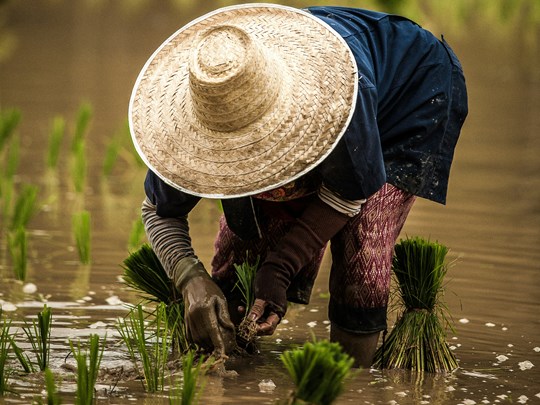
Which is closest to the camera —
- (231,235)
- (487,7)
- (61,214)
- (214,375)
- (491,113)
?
Result: (214,375)

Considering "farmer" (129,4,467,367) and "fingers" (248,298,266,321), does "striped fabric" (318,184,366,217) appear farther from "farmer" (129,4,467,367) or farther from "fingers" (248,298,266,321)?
"fingers" (248,298,266,321)

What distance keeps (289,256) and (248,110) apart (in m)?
0.48

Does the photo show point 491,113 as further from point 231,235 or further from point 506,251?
point 231,235

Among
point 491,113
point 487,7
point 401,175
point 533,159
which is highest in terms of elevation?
point 487,7

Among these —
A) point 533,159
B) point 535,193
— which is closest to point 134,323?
point 535,193

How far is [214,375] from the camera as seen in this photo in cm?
350

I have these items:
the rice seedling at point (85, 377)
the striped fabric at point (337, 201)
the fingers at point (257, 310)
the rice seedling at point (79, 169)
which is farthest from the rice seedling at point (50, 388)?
the rice seedling at point (79, 169)

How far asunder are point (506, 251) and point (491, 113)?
4.33 metres

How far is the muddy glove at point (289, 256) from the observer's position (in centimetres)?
323

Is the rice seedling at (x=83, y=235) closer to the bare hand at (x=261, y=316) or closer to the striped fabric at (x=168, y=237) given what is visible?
the striped fabric at (x=168, y=237)

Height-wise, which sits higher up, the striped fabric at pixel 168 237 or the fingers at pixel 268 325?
the striped fabric at pixel 168 237

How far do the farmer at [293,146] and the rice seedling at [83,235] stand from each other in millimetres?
1126

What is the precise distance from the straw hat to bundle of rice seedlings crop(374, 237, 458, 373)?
831 mm

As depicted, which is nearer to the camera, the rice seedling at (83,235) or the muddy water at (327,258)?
the muddy water at (327,258)
